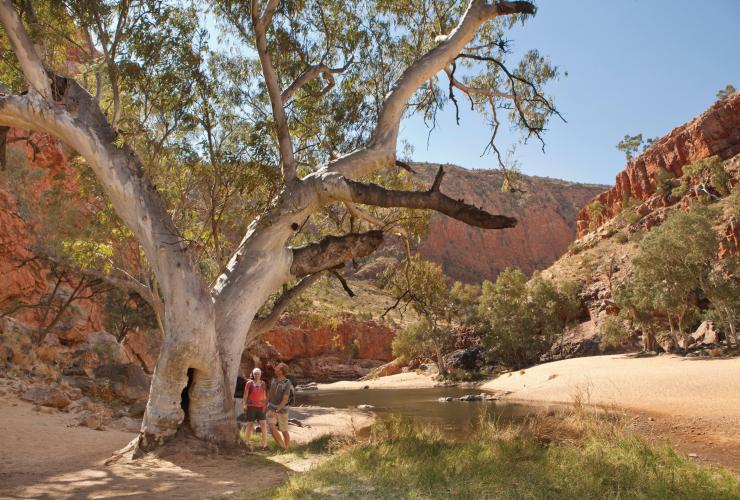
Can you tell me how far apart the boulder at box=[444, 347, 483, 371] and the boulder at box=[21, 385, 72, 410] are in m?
27.1

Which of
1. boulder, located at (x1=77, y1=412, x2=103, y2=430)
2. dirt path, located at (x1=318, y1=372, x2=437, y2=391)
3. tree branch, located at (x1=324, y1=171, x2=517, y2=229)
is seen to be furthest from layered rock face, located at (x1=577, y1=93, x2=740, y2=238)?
boulder, located at (x1=77, y1=412, x2=103, y2=430)

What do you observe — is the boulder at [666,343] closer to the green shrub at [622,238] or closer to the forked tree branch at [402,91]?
the green shrub at [622,238]

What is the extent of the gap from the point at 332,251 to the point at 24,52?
13.1 ft

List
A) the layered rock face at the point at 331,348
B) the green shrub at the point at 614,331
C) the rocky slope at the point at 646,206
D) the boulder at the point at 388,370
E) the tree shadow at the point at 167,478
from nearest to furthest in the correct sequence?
the tree shadow at the point at 167,478
the green shrub at the point at 614,331
the rocky slope at the point at 646,206
the boulder at the point at 388,370
the layered rock face at the point at 331,348

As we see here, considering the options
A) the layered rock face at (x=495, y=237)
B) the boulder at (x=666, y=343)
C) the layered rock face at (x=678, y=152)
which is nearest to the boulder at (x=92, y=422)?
the boulder at (x=666, y=343)

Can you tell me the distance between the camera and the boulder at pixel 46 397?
10.5 m

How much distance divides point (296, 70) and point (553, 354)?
2873 cm

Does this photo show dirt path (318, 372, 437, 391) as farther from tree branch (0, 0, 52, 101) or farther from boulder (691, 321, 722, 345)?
tree branch (0, 0, 52, 101)

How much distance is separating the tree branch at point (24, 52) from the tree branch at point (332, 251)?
3.30 meters

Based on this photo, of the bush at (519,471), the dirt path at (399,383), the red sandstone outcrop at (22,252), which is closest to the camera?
the bush at (519,471)

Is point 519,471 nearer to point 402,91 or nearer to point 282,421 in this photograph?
point 282,421

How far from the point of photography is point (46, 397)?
1059 centimetres


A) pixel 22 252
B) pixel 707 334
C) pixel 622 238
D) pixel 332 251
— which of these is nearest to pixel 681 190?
pixel 622 238

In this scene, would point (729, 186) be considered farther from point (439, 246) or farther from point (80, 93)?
point (439, 246)
